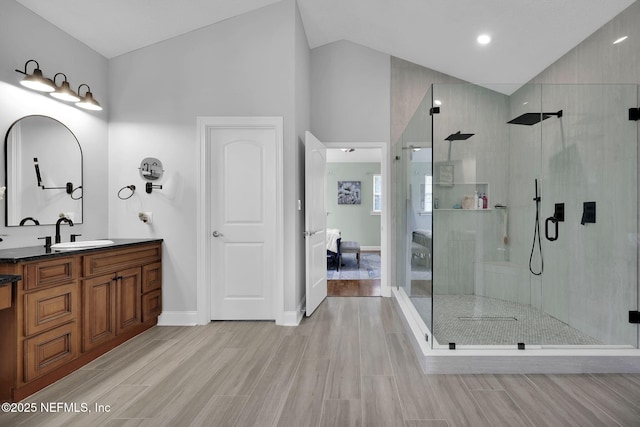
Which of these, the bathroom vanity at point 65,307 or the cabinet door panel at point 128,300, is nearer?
the bathroom vanity at point 65,307

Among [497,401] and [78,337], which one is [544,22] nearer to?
[497,401]

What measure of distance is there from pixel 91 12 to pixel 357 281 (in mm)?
4515

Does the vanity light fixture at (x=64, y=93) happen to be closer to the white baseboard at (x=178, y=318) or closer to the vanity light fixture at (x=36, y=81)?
the vanity light fixture at (x=36, y=81)

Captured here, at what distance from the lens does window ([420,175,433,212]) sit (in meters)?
2.61

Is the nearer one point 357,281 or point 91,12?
point 91,12

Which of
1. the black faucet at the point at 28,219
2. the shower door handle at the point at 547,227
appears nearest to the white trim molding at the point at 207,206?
the black faucet at the point at 28,219

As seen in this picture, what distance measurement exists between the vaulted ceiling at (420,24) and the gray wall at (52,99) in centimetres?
13

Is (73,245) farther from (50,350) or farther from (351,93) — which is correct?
(351,93)

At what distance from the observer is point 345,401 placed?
196cm

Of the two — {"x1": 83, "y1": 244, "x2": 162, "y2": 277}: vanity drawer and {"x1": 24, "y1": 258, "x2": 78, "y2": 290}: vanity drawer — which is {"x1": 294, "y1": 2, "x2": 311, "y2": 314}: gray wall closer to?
{"x1": 83, "y1": 244, "x2": 162, "y2": 277}: vanity drawer

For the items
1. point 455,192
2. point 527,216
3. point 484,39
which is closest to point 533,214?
point 527,216

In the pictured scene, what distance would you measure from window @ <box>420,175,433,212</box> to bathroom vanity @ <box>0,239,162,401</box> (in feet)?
8.35

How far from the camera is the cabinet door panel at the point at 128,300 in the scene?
2.79 metres

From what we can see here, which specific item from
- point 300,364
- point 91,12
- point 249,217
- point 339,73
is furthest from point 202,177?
point 339,73
